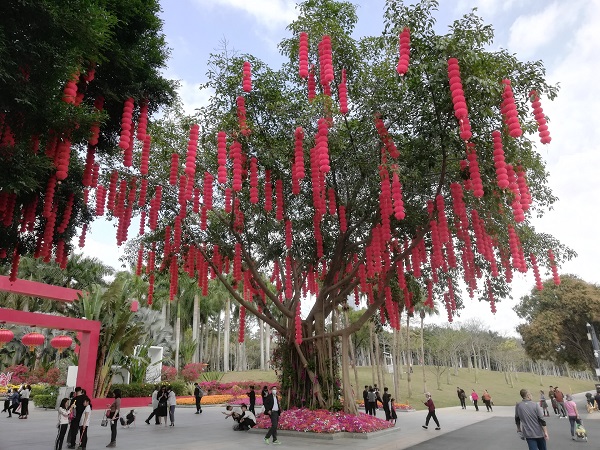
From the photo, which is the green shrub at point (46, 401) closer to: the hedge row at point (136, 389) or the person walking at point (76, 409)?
the hedge row at point (136, 389)

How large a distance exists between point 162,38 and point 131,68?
110 cm

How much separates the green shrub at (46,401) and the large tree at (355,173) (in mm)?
11892

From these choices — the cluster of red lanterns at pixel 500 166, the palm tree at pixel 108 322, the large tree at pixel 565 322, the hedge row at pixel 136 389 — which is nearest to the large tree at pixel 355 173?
the cluster of red lanterns at pixel 500 166

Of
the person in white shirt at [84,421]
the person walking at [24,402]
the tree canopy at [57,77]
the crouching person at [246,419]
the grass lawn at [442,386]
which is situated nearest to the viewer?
the tree canopy at [57,77]

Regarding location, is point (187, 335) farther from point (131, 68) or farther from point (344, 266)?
point (131, 68)

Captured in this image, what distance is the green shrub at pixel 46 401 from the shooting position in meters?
20.7

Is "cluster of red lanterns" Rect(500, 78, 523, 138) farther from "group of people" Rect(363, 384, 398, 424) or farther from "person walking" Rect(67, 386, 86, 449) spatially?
"group of people" Rect(363, 384, 398, 424)

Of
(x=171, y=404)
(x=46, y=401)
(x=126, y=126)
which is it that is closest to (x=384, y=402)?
(x=171, y=404)

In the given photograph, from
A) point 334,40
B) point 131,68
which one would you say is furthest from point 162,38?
point 334,40

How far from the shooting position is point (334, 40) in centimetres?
1041

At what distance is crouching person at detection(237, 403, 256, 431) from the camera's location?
43.1ft

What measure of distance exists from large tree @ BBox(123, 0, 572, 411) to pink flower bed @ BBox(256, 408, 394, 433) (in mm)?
585

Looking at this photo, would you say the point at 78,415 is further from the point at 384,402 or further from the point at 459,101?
the point at 384,402

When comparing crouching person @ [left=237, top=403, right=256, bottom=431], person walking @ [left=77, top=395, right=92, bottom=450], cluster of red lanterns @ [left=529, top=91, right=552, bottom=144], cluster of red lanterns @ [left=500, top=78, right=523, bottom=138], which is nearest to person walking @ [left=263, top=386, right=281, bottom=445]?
crouching person @ [left=237, top=403, right=256, bottom=431]
